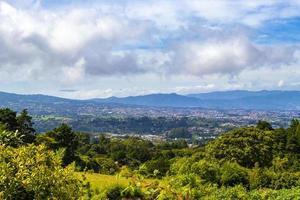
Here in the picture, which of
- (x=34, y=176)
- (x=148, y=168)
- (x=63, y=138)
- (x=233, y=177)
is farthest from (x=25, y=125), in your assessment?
(x=34, y=176)

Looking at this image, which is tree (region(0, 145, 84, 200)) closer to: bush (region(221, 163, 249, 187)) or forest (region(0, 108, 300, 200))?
forest (region(0, 108, 300, 200))

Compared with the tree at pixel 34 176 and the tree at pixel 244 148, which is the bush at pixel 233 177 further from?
the tree at pixel 34 176

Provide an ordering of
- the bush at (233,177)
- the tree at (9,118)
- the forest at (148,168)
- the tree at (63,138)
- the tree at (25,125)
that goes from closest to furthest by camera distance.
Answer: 1. the forest at (148,168)
2. the bush at (233,177)
3. the tree at (9,118)
4. the tree at (25,125)
5. the tree at (63,138)

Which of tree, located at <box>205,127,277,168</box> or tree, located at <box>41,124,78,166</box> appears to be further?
tree, located at <box>41,124,78,166</box>

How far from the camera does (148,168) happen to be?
939 centimetres

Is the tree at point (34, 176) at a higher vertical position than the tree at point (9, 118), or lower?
higher

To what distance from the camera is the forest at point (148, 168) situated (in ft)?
20.7

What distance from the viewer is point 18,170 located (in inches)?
258

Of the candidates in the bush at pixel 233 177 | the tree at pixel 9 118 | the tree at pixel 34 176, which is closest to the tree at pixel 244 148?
the bush at pixel 233 177

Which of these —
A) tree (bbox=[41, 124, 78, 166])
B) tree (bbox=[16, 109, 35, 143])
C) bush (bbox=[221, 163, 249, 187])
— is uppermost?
tree (bbox=[16, 109, 35, 143])

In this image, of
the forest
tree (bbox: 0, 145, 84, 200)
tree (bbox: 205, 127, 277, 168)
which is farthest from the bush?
tree (bbox: 0, 145, 84, 200)

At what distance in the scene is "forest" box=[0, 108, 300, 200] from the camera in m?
6.32

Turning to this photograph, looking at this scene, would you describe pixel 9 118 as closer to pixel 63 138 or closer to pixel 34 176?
pixel 63 138

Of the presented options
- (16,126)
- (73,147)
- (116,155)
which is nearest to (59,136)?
(73,147)
